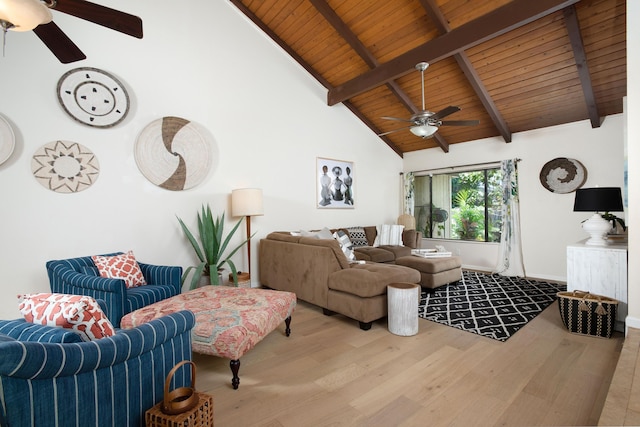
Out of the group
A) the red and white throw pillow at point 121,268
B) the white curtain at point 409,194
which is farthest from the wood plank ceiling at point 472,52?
the red and white throw pillow at point 121,268

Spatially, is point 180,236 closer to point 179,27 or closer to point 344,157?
point 179,27

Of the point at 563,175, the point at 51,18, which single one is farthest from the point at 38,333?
the point at 563,175

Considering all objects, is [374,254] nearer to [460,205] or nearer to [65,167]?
[460,205]

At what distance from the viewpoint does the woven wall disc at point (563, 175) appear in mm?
4531

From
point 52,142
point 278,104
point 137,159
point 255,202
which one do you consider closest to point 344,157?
point 278,104

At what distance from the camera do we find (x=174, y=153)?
146 inches

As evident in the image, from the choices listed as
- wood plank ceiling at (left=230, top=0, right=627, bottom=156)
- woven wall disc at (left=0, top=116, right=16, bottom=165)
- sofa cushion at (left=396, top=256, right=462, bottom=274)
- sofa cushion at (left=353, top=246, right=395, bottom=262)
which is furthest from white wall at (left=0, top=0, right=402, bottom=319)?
sofa cushion at (left=396, top=256, right=462, bottom=274)

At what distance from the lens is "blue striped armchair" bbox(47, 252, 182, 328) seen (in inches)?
95.0

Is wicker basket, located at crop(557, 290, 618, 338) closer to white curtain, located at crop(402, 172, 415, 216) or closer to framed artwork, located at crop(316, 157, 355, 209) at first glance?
framed artwork, located at crop(316, 157, 355, 209)

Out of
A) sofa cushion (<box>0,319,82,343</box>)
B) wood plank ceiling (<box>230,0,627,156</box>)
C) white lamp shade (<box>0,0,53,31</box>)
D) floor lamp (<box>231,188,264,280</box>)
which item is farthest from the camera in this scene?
floor lamp (<box>231,188,264,280</box>)

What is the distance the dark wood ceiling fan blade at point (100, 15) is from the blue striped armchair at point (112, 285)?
1815mm

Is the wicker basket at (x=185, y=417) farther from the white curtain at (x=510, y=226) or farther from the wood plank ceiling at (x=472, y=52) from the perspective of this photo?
the white curtain at (x=510, y=226)

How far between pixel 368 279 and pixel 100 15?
2.71 metres

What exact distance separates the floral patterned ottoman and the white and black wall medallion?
84.1 inches
